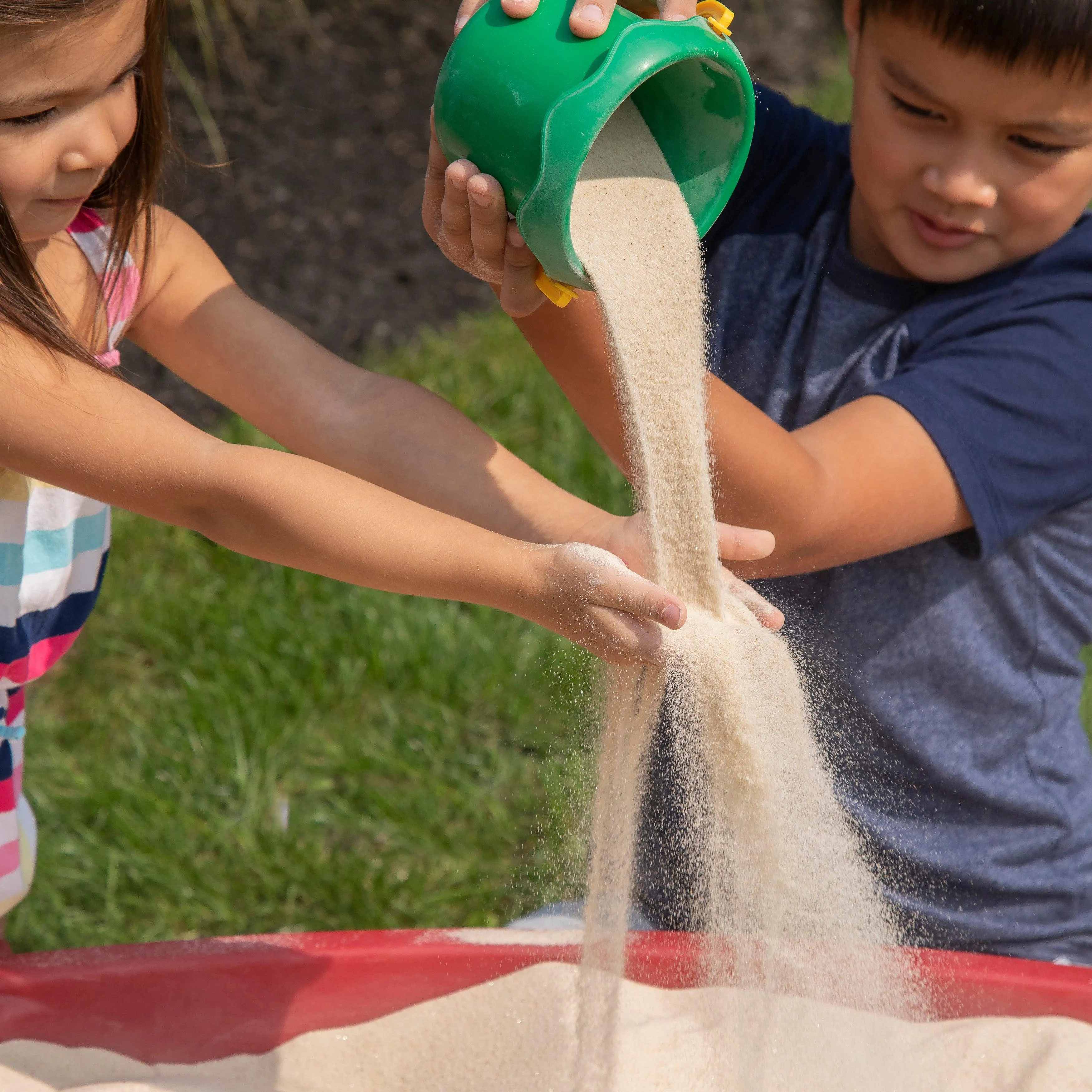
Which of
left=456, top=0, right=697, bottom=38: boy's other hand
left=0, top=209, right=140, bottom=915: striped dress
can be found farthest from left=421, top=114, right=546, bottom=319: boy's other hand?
left=0, top=209, right=140, bottom=915: striped dress

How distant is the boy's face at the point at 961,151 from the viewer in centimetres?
130

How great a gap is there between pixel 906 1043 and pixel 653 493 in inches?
26.4

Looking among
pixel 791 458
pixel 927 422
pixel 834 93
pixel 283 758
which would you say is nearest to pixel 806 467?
pixel 791 458

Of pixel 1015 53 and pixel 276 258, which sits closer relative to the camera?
pixel 1015 53

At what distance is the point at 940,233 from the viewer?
1.41 metres

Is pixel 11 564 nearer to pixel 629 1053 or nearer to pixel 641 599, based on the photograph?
pixel 641 599

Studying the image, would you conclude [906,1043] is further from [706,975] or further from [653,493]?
[653,493]

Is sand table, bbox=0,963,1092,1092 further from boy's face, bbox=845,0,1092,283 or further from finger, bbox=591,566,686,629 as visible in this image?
boy's face, bbox=845,0,1092,283

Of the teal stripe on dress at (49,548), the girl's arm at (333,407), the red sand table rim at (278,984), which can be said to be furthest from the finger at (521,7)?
the red sand table rim at (278,984)

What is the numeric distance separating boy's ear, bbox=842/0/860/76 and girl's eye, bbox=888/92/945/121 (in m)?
0.11

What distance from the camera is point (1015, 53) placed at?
1268 mm

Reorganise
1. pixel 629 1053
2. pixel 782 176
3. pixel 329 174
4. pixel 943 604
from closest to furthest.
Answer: pixel 629 1053
pixel 943 604
pixel 782 176
pixel 329 174

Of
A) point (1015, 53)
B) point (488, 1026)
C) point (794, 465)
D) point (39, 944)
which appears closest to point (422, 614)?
point (39, 944)

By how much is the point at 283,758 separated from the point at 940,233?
1.35m
